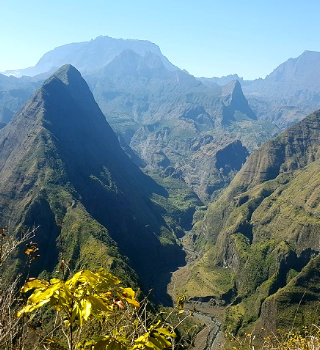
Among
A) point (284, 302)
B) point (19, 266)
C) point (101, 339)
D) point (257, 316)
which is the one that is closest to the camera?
point (101, 339)

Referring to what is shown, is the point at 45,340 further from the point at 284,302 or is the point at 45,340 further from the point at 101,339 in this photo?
the point at 284,302

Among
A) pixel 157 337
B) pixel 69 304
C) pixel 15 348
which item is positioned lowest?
pixel 15 348

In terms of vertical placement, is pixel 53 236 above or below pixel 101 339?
below

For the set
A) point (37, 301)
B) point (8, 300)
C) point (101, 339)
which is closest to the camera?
point (37, 301)

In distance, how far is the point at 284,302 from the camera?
169750 mm

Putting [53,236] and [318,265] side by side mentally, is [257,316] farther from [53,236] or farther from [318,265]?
[53,236]

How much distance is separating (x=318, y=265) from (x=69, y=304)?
19289 centimetres

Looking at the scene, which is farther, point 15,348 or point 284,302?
point 284,302

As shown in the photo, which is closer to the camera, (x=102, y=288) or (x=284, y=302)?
(x=102, y=288)

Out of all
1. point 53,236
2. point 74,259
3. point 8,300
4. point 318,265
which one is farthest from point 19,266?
point 8,300

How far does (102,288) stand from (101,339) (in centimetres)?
102

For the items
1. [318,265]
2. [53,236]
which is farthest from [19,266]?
[318,265]

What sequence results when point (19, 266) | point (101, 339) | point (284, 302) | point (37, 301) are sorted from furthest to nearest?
point (284, 302), point (19, 266), point (101, 339), point (37, 301)

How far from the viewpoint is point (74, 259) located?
17762 centimetres
